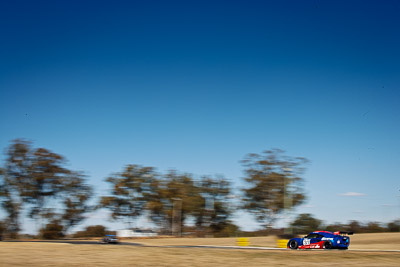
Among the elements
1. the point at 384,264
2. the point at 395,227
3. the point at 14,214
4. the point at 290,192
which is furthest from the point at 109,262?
the point at 395,227

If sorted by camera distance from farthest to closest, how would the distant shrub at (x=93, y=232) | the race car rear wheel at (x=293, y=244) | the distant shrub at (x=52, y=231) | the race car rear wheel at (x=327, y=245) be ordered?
the distant shrub at (x=93, y=232) → the distant shrub at (x=52, y=231) → the race car rear wheel at (x=293, y=244) → the race car rear wheel at (x=327, y=245)

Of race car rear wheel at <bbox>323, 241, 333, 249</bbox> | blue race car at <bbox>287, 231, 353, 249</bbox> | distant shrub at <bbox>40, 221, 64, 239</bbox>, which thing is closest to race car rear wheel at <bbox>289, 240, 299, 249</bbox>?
blue race car at <bbox>287, 231, 353, 249</bbox>

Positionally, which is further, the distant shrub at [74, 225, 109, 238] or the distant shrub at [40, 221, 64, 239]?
the distant shrub at [74, 225, 109, 238]

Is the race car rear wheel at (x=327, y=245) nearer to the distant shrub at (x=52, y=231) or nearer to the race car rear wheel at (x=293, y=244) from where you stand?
the race car rear wheel at (x=293, y=244)

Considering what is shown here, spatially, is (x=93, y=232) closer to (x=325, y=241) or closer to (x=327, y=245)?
(x=325, y=241)

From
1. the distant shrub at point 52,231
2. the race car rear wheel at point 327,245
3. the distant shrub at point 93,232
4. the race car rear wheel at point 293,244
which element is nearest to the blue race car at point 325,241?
the race car rear wheel at point 327,245

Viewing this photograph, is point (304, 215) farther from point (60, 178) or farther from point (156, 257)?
point (156, 257)

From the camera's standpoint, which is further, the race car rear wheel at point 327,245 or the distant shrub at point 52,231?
the distant shrub at point 52,231

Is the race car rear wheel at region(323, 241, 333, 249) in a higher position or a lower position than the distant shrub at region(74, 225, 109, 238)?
lower

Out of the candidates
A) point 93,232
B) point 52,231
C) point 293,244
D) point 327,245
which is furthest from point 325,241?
point 93,232

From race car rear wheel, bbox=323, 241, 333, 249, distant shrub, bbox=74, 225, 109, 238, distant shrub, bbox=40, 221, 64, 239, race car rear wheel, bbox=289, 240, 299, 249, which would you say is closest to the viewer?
race car rear wheel, bbox=323, 241, 333, 249

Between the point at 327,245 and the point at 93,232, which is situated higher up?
the point at 93,232

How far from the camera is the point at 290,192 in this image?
66.6m

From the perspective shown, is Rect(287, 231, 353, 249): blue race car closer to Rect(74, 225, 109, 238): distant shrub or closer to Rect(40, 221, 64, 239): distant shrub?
Rect(40, 221, 64, 239): distant shrub
